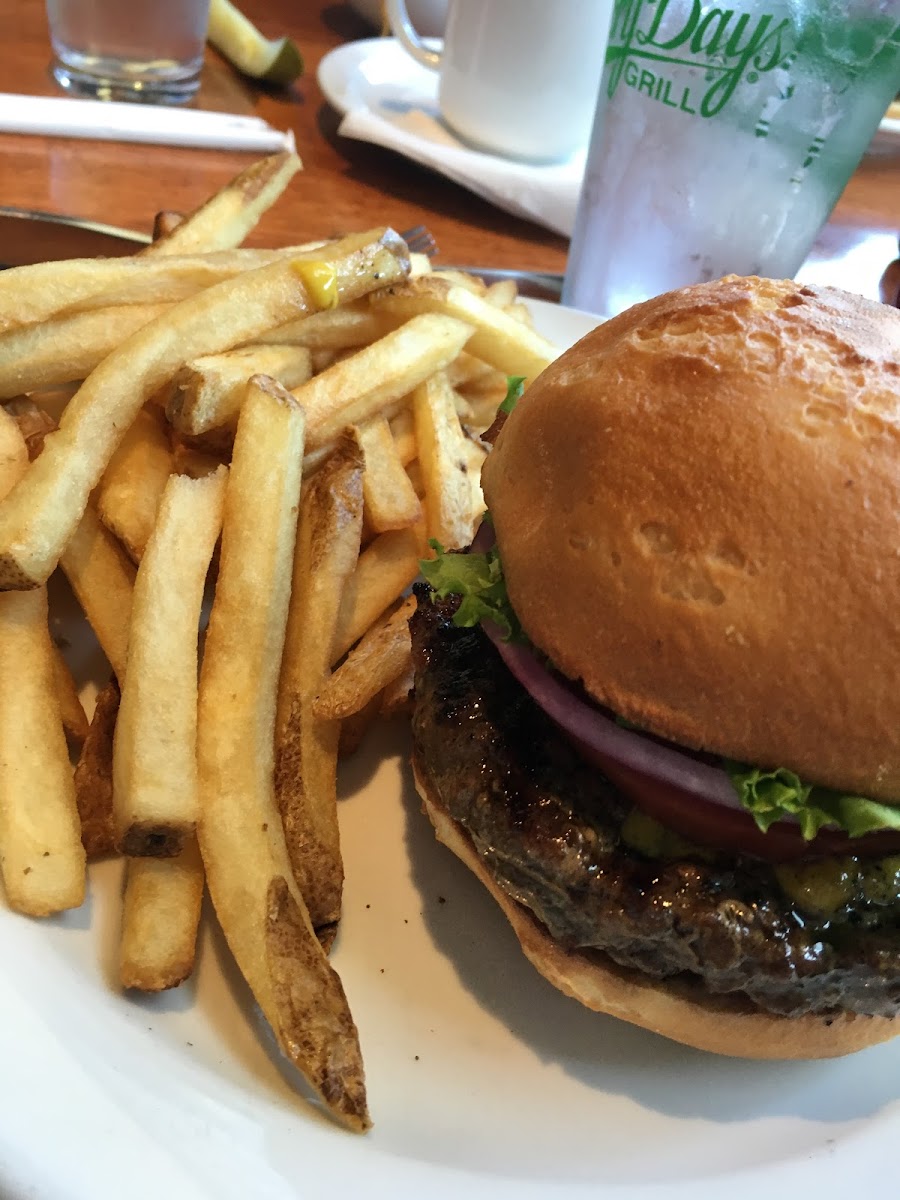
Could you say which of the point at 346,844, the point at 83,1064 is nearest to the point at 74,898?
the point at 83,1064

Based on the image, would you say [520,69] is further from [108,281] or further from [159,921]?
[159,921]

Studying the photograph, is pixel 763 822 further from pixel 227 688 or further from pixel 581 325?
pixel 581 325

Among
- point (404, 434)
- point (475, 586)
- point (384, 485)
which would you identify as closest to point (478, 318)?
point (404, 434)

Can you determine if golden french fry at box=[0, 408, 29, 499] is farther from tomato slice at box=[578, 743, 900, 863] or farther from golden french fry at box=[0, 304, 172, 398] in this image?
tomato slice at box=[578, 743, 900, 863]

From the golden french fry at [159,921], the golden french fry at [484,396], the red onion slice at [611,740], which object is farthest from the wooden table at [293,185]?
the golden french fry at [159,921]

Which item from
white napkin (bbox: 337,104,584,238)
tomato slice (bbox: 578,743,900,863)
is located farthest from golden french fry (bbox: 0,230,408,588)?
white napkin (bbox: 337,104,584,238)

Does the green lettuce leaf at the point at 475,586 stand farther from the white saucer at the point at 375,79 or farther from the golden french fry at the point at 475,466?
the white saucer at the point at 375,79
